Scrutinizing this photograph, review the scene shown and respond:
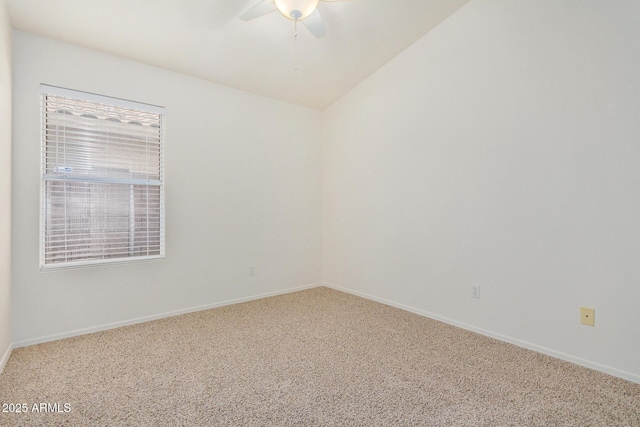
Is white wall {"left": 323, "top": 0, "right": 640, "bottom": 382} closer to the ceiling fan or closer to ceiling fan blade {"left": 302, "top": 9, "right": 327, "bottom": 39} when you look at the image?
ceiling fan blade {"left": 302, "top": 9, "right": 327, "bottom": 39}

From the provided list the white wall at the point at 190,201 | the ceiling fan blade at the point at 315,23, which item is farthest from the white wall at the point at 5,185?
the ceiling fan blade at the point at 315,23

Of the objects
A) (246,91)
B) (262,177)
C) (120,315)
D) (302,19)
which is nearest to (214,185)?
(262,177)

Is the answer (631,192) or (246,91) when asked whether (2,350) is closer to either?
(246,91)

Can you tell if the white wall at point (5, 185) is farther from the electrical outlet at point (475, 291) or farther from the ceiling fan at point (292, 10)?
the electrical outlet at point (475, 291)

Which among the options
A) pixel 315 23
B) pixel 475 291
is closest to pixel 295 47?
pixel 315 23

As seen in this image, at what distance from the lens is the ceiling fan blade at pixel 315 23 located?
241cm

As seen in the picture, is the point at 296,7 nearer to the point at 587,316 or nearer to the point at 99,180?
the point at 99,180

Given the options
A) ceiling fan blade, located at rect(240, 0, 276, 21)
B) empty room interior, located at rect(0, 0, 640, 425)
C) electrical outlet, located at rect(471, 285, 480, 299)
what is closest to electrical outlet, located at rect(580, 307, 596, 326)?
empty room interior, located at rect(0, 0, 640, 425)

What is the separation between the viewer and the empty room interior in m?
1.98

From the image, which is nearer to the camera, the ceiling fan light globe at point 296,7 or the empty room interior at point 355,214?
the empty room interior at point 355,214

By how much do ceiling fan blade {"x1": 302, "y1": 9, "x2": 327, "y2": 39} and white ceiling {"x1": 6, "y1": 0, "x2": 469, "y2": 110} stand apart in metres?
0.33

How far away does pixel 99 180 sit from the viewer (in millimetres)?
2824

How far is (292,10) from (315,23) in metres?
0.20

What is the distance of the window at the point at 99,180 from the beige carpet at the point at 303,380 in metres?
0.74
